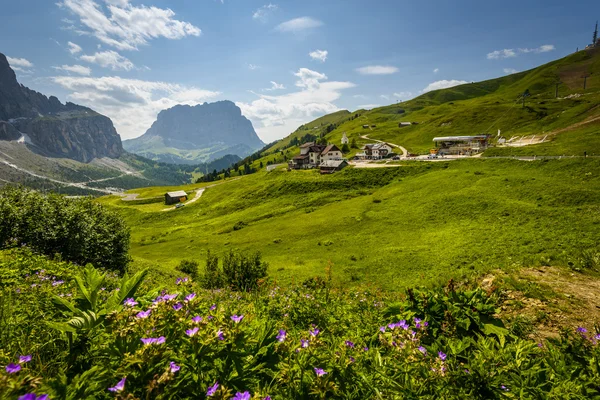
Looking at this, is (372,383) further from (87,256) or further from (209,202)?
(209,202)

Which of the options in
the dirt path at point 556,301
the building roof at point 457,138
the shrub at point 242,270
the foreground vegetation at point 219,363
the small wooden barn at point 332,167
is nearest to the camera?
the foreground vegetation at point 219,363

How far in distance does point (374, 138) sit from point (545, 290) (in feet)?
540

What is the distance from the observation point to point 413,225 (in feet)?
127

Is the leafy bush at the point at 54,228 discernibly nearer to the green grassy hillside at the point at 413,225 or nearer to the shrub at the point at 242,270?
the shrub at the point at 242,270

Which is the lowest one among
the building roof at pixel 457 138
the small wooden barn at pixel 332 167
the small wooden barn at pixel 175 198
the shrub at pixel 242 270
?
the small wooden barn at pixel 175 198

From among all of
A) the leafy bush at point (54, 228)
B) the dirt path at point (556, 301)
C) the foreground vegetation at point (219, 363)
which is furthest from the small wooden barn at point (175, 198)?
the foreground vegetation at point (219, 363)

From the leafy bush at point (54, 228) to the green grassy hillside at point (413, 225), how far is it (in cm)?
1438

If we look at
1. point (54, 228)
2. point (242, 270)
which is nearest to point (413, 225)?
point (242, 270)

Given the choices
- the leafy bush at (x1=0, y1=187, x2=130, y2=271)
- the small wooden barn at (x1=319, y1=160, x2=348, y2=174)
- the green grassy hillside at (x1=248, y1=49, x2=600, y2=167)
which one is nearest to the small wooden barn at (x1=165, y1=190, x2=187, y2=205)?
the small wooden barn at (x1=319, y1=160, x2=348, y2=174)

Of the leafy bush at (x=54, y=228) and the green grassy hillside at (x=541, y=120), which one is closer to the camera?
the leafy bush at (x=54, y=228)

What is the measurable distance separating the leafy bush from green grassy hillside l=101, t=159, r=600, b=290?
14.4m

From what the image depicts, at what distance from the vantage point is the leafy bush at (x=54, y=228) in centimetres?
1627

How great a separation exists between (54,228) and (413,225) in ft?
125

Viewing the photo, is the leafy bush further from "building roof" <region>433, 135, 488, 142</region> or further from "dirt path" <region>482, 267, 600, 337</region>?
"building roof" <region>433, 135, 488, 142</region>
